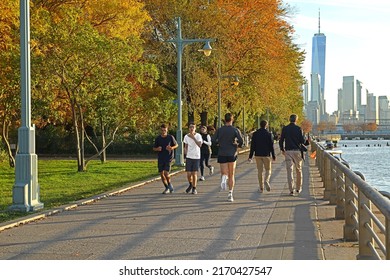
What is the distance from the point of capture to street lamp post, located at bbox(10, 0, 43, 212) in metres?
12.5

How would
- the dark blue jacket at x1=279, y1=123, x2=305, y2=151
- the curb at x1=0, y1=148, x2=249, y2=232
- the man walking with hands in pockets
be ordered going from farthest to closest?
the dark blue jacket at x1=279, y1=123, x2=305, y2=151, the man walking with hands in pockets, the curb at x1=0, y1=148, x2=249, y2=232

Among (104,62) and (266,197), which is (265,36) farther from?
(266,197)

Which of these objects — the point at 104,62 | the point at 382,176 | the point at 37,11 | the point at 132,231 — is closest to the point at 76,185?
the point at 104,62

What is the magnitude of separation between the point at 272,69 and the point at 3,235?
3394cm

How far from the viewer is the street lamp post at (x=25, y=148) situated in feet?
41.0

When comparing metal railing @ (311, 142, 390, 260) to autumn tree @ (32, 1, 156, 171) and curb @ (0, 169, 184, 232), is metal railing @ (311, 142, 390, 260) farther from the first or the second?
autumn tree @ (32, 1, 156, 171)

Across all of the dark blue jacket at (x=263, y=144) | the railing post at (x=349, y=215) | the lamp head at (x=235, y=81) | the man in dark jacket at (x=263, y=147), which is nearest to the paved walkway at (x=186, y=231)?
the railing post at (x=349, y=215)

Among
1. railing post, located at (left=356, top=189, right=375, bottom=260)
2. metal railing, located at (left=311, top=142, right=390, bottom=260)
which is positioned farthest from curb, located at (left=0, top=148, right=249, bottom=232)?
railing post, located at (left=356, top=189, right=375, bottom=260)

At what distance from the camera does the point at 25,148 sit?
12.8 metres

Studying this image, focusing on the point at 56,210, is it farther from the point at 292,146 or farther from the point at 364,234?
the point at 364,234

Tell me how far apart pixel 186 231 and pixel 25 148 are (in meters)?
4.21

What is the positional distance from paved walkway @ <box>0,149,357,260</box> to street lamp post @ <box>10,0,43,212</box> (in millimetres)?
701

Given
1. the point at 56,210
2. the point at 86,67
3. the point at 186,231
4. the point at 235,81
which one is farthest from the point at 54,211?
the point at 235,81

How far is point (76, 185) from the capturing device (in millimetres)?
19438
